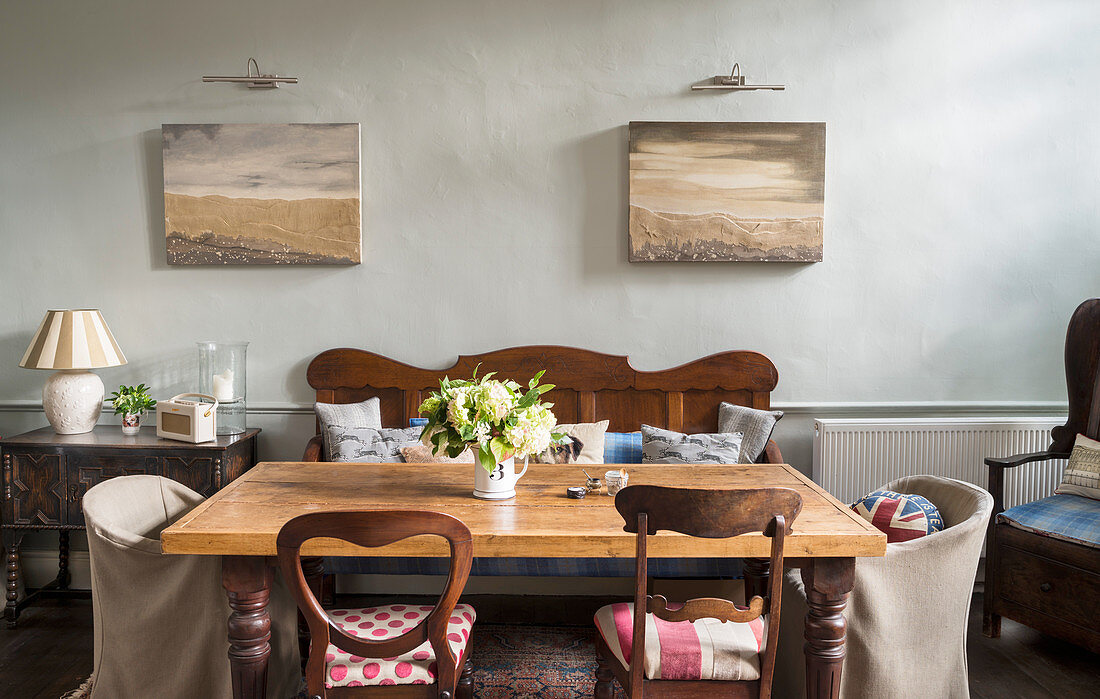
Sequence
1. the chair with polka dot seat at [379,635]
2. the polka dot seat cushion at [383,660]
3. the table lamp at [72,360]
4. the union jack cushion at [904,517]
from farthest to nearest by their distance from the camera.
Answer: the table lamp at [72,360] → the union jack cushion at [904,517] → the polka dot seat cushion at [383,660] → the chair with polka dot seat at [379,635]

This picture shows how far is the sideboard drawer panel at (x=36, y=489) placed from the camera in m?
3.28

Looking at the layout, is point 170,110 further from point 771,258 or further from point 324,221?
point 771,258

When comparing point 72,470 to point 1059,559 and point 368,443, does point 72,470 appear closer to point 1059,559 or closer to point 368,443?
point 368,443

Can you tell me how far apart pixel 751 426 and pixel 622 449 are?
614 millimetres

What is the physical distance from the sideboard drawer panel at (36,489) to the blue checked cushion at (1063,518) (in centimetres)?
413

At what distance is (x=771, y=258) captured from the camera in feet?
11.8

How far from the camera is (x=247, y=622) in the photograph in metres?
2.08

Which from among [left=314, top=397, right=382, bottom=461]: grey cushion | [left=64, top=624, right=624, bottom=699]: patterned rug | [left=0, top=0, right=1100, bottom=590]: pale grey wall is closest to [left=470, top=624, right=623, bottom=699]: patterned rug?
[left=64, top=624, right=624, bottom=699]: patterned rug

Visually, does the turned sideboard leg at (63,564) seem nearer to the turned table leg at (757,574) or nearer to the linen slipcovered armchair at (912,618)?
the turned table leg at (757,574)

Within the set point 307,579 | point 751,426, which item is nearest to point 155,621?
point 307,579

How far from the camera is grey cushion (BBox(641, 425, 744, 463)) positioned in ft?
10.6

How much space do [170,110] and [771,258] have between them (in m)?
3.06

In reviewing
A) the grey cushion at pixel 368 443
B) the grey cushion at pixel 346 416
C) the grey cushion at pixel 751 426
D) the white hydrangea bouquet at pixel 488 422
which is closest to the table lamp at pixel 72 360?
the grey cushion at pixel 346 416

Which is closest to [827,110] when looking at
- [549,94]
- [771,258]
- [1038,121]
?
[771,258]
